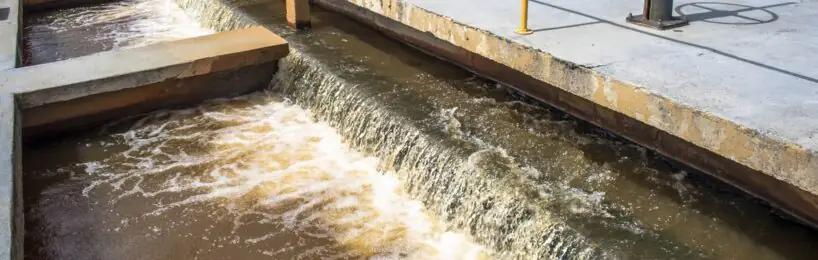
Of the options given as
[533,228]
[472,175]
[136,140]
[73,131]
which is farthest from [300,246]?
[73,131]

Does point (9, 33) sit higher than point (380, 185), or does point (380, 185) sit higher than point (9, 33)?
point (9, 33)

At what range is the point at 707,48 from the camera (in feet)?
15.2

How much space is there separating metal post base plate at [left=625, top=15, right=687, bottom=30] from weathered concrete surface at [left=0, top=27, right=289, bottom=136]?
3623 mm

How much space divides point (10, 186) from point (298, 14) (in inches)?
174

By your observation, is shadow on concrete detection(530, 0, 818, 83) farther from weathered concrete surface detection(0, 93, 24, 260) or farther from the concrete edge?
weathered concrete surface detection(0, 93, 24, 260)

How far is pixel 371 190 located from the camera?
5.38 meters

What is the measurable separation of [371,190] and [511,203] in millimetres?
1397

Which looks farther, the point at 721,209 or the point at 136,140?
the point at 136,140

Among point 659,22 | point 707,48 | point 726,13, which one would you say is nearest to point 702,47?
point 707,48

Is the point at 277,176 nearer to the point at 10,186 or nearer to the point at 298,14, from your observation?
the point at 10,186

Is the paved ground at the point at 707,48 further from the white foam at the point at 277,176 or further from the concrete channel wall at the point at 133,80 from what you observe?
the concrete channel wall at the point at 133,80

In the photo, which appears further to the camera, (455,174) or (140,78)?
(140,78)

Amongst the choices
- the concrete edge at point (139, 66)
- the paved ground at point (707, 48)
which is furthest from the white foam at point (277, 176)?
the paved ground at point (707, 48)

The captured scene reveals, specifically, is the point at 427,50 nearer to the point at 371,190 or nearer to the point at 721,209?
the point at 371,190
